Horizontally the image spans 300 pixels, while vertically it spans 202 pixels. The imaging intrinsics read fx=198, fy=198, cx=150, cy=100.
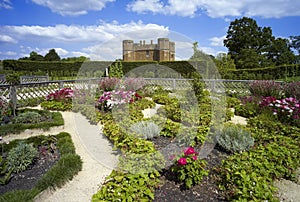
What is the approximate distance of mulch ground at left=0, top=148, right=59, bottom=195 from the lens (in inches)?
94.0

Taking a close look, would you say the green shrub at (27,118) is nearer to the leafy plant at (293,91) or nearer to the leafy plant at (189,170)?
the leafy plant at (189,170)

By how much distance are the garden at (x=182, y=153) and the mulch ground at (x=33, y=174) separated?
1.2 inches

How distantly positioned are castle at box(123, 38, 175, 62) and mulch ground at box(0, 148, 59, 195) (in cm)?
311

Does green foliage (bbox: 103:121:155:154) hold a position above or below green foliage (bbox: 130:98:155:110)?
below

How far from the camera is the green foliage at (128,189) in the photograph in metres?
2.03

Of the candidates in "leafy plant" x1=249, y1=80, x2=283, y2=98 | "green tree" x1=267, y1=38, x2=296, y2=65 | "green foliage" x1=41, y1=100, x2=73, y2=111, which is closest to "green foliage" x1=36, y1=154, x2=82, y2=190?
"green foliage" x1=41, y1=100, x2=73, y2=111

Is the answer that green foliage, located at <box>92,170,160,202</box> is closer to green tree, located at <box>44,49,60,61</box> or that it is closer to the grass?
the grass

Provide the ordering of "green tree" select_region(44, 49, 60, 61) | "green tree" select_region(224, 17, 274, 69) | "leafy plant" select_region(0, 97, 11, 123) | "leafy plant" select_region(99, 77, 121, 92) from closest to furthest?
"leafy plant" select_region(0, 97, 11, 123)
"leafy plant" select_region(99, 77, 121, 92)
"green tree" select_region(224, 17, 274, 69)
"green tree" select_region(44, 49, 60, 61)

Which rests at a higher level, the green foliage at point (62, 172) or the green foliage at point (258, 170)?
the green foliage at point (258, 170)

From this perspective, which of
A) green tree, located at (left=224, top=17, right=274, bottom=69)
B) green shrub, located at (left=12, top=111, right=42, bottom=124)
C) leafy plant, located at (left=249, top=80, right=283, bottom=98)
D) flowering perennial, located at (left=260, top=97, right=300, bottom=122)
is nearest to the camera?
flowering perennial, located at (left=260, top=97, right=300, bottom=122)

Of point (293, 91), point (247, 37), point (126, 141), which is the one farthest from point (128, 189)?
point (247, 37)

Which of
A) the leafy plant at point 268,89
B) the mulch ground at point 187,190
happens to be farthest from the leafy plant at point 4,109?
the leafy plant at point 268,89

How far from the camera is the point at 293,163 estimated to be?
280cm

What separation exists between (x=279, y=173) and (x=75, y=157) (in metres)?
2.84
